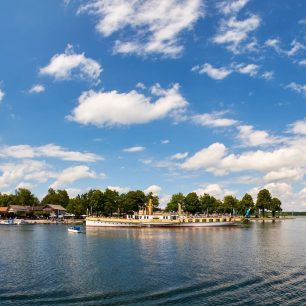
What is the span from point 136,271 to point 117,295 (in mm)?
15856

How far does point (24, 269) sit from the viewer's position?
217 feet

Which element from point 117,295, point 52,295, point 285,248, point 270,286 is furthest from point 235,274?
point 285,248

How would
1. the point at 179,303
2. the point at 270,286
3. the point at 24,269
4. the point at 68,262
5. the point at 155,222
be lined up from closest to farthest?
the point at 179,303 < the point at 270,286 < the point at 24,269 < the point at 68,262 < the point at 155,222

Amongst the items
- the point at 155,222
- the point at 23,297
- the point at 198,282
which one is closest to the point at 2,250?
the point at 23,297

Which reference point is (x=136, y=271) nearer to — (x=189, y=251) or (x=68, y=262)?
(x=68, y=262)

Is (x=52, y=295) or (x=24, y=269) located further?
(x=24, y=269)

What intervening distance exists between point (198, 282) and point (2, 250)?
192 feet

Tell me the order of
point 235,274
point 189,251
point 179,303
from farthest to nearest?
point 189,251 → point 235,274 → point 179,303

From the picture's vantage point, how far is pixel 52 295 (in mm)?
48500

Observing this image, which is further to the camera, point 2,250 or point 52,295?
point 2,250

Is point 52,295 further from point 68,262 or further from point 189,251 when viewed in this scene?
point 189,251

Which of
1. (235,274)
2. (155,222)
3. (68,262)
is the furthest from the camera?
(155,222)

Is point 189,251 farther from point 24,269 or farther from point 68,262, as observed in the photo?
point 24,269

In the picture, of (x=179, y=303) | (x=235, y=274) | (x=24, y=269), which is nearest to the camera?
(x=179, y=303)
